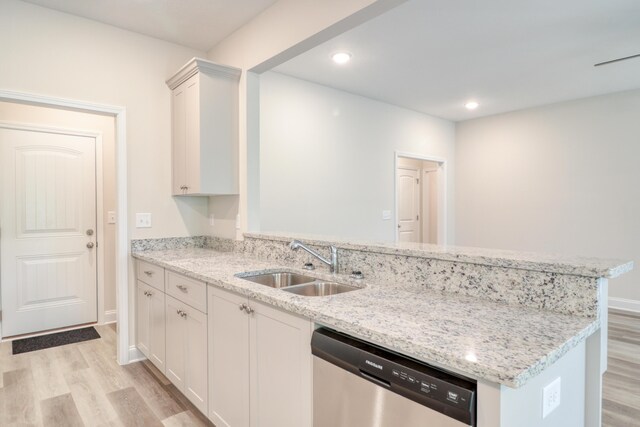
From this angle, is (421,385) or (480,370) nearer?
(480,370)

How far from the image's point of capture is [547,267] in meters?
1.34

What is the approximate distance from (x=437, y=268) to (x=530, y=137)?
4505 mm

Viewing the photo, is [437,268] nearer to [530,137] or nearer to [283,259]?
[283,259]

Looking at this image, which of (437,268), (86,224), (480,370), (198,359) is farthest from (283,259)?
(86,224)

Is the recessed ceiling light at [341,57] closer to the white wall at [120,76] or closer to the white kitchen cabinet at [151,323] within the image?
the white wall at [120,76]

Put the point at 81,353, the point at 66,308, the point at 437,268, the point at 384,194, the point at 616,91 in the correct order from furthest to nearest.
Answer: the point at 384,194
the point at 616,91
the point at 66,308
the point at 81,353
the point at 437,268

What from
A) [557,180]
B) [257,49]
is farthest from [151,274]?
[557,180]

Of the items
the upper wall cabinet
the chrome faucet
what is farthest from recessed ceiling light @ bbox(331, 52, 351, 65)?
the chrome faucet

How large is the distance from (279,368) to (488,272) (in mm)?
955

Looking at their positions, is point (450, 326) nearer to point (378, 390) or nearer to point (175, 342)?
point (378, 390)

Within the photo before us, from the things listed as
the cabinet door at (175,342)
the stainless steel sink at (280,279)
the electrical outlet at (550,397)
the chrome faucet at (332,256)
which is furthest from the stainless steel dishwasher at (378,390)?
the cabinet door at (175,342)

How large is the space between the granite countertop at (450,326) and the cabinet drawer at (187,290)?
291 millimetres

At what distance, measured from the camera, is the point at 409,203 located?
21.8 ft

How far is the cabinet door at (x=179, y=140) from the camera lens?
9.76 ft
